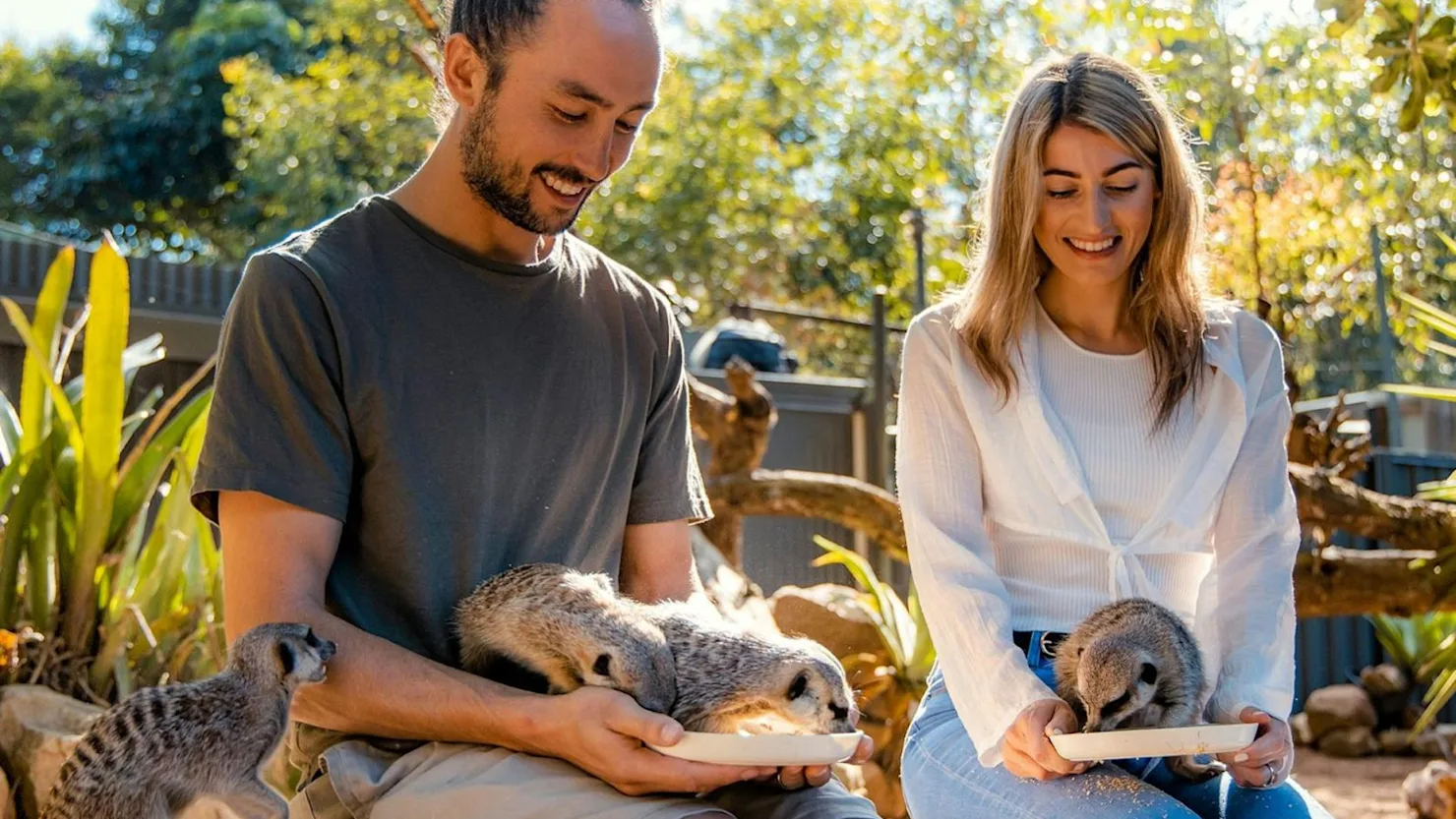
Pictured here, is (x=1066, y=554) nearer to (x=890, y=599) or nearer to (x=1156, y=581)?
(x=1156, y=581)

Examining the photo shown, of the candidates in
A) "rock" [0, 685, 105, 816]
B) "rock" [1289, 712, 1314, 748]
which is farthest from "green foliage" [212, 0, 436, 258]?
"rock" [0, 685, 105, 816]

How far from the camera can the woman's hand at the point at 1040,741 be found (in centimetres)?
220

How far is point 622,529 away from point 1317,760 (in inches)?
291

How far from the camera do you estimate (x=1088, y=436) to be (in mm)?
2654

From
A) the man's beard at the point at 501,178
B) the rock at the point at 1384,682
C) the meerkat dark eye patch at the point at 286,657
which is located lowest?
the rock at the point at 1384,682

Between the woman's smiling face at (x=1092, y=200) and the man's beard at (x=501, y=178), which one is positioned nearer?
the man's beard at (x=501, y=178)

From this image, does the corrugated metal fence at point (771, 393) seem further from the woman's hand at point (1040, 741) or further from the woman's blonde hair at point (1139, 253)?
the woman's hand at point (1040, 741)

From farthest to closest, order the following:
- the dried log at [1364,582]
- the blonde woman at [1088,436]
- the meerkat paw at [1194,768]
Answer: the dried log at [1364,582]
the blonde woman at [1088,436]
the meerkat paw at [1194,768]

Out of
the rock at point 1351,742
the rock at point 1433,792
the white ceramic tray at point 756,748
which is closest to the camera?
the white ceramic tray at point 756,748

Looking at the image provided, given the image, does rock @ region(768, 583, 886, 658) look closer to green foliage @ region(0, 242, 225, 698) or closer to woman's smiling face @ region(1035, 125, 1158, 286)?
green foliage @ region(0, 242, 225, 698)

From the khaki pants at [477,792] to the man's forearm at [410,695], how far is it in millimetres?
33

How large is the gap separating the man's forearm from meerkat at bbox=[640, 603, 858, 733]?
22 centimetres

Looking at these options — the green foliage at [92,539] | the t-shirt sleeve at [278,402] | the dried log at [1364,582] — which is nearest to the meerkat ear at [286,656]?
the t-shirt sleeve at [278,402]

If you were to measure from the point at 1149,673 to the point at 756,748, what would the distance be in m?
0.70
